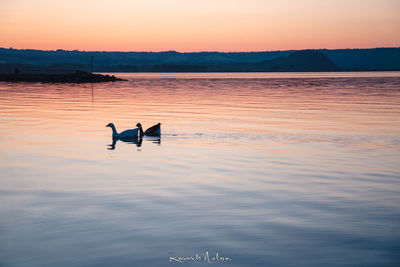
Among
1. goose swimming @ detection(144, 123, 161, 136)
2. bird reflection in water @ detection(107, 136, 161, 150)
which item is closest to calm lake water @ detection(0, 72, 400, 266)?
bird reflection in water @ detection(107, 136, 161, 150)

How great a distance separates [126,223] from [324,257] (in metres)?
4.19

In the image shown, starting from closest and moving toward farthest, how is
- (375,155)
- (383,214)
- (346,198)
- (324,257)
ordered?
1. (324,257)
2. (383,214)
3. (346,198)
4. (375,155)

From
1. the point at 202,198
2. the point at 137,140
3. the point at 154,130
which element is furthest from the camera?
the point at 137,140

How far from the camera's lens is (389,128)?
27672mm

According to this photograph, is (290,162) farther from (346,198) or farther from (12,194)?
(12,194)

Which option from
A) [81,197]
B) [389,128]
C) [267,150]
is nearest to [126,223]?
[81,197]

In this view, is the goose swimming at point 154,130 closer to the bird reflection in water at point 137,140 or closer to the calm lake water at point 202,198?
the bird reflection in water at point 137,140

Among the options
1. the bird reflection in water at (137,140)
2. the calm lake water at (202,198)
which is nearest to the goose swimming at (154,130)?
the bird reflection in water at (137,140)

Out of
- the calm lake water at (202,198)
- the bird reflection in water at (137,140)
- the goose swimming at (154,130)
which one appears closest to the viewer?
the calm lake water at (202,198)

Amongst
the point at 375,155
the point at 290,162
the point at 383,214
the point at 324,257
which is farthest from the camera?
the point at 375,155

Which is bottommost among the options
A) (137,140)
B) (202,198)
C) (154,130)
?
(137,140)

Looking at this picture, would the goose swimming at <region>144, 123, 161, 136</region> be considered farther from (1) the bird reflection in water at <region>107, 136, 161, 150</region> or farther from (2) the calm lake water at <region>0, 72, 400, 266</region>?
(2) the calm lake water at <region>0, 72, 400, 266</region>

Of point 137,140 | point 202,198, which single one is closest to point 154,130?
point 137,140

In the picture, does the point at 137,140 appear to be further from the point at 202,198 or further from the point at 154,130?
the point at 202,198
